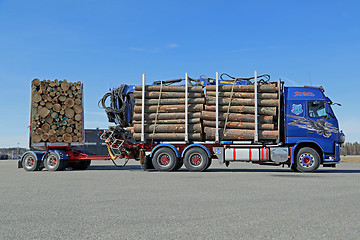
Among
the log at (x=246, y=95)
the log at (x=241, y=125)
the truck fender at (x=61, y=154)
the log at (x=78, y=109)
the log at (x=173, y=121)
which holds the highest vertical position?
the log at (x=246, y=95)

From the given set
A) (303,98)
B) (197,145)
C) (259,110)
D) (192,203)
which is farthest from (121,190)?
(303,98)

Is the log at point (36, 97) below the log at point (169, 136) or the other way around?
the other way around

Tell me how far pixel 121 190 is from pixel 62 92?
400 inches

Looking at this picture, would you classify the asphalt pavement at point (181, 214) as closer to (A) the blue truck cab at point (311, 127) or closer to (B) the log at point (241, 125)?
(A) the blue truck cab at point (311, 127)

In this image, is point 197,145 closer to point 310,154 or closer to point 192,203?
point 310,154

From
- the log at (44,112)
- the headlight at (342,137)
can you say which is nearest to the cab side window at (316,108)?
the headlight at (342,137)

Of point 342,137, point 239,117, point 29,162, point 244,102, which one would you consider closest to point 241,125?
point 239,117

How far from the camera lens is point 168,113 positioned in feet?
54.6

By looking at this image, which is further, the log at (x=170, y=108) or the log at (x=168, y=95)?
the log at (x=168, y=95)

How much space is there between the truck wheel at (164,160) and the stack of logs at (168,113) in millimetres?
617

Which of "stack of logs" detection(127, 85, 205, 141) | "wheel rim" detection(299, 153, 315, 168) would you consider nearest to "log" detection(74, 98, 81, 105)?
"stack of logs" detection(127, 85, 205, 141)

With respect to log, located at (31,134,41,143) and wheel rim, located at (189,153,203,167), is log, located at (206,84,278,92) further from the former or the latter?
log, located at (31,134,41,143)

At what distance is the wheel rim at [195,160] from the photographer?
16156mm

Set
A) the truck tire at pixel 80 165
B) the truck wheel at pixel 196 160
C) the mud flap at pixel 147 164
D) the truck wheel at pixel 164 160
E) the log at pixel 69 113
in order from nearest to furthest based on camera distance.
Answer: the truck wheel at pixel 196 160 < the truck wheel at pixel 164 160 < the mud flap at pixel 147 164 < the log at pixel 69 113 < the truck tire at pixel 80 165
